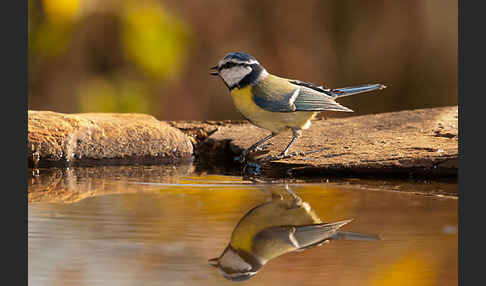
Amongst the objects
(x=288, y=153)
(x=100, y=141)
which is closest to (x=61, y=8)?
(x=100, y=141)

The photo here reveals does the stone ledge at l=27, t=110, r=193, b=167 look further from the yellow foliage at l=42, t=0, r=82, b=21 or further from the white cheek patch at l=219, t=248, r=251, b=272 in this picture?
the white cheek patch at l=219, t=248, r=251, b=272

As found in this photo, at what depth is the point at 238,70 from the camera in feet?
12.0

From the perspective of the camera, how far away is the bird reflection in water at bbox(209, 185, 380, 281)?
1892 mm

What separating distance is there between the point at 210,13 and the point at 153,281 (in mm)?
4190

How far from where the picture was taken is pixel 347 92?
3.90 meters

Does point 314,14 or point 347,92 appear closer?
Result: point 347,92

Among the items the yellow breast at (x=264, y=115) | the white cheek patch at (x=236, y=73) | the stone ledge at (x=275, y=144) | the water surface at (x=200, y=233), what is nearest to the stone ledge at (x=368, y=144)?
the stone ledge at (x=275, y=144)

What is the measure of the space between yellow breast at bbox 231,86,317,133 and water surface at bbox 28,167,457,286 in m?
0.47

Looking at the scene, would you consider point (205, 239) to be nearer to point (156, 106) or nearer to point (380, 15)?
point (156, 106)

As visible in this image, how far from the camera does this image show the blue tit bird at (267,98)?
363cm

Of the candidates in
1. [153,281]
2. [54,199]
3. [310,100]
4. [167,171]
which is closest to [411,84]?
[310,100]

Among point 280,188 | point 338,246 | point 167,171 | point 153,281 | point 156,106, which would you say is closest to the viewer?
point 153,281

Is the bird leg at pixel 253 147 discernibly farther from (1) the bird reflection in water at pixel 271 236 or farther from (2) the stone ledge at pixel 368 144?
(1) the bird reflection in water at pixel 271 236

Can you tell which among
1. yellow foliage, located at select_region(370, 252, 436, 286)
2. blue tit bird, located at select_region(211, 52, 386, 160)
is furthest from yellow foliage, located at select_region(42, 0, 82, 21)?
yellow foliage, located at select_region(370, 252, 436, 286)
